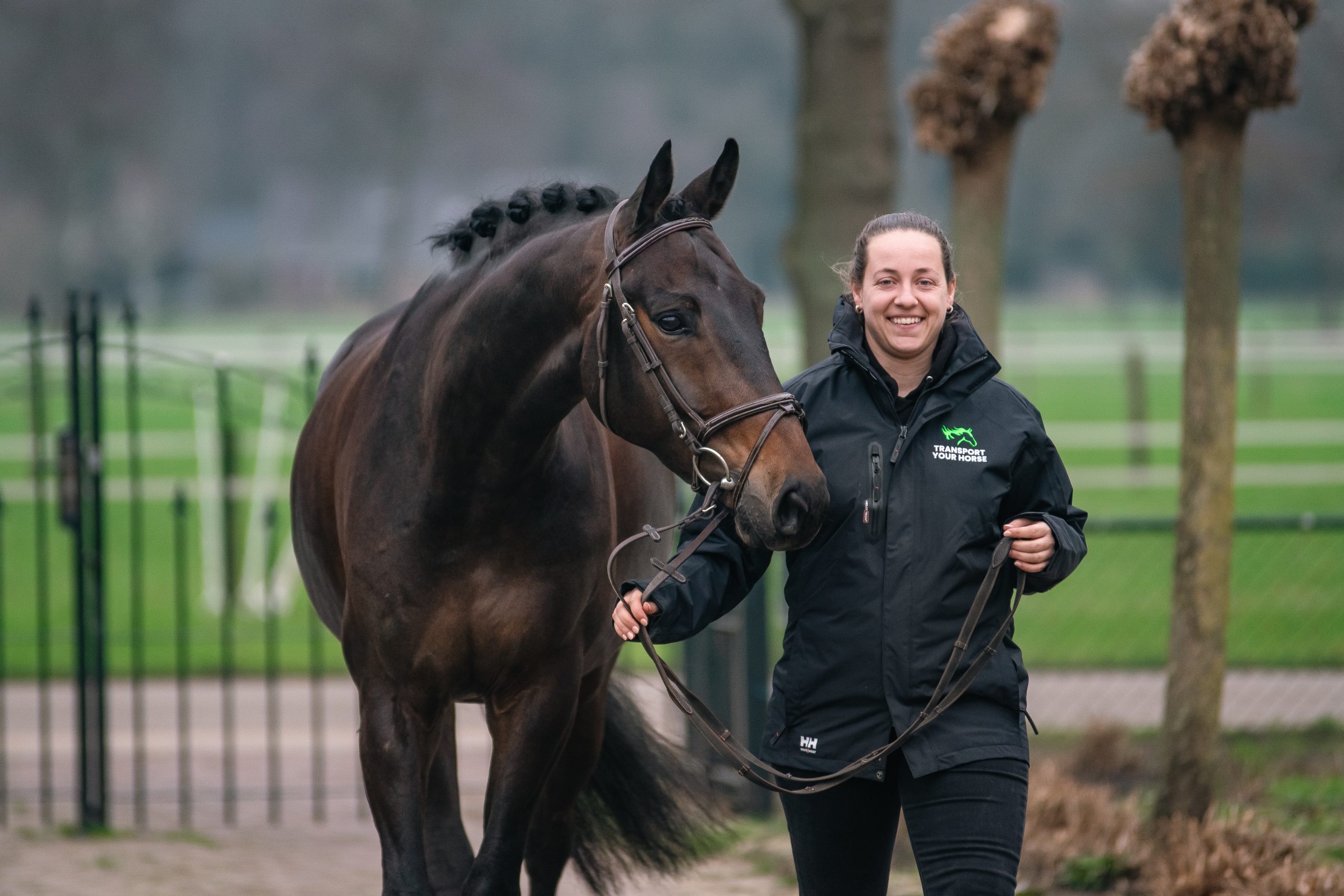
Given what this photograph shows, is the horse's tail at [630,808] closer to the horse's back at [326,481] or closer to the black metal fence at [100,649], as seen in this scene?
the horse's back at [326,481]

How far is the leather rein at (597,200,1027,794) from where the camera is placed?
8.32ft

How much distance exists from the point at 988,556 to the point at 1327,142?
22.4 metres

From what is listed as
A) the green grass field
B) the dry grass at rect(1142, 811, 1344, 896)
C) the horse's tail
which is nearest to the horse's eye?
the horse's tail

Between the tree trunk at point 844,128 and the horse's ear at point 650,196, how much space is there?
363 cm

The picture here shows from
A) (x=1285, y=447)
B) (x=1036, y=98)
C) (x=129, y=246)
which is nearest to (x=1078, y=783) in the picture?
(x=1036, y=98)

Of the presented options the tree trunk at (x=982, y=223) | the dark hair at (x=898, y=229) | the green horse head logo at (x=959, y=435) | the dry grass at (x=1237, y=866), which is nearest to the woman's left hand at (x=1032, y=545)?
the green horse head logo at (x=959, y=435)

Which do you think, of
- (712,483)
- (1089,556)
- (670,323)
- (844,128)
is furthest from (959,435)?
(1089,556)

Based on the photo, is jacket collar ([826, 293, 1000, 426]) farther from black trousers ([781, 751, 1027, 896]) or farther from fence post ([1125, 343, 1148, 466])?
fence post ([1125, 343, 1148, 466])

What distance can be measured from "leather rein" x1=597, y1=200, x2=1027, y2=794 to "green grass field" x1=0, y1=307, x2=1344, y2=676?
4042 mm

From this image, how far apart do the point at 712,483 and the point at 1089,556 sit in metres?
8.99

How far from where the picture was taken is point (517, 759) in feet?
10.6

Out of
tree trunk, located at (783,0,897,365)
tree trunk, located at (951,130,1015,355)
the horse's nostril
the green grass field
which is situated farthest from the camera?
the green grass field

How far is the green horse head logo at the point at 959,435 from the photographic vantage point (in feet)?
8.76

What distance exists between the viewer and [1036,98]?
5.10 meters
